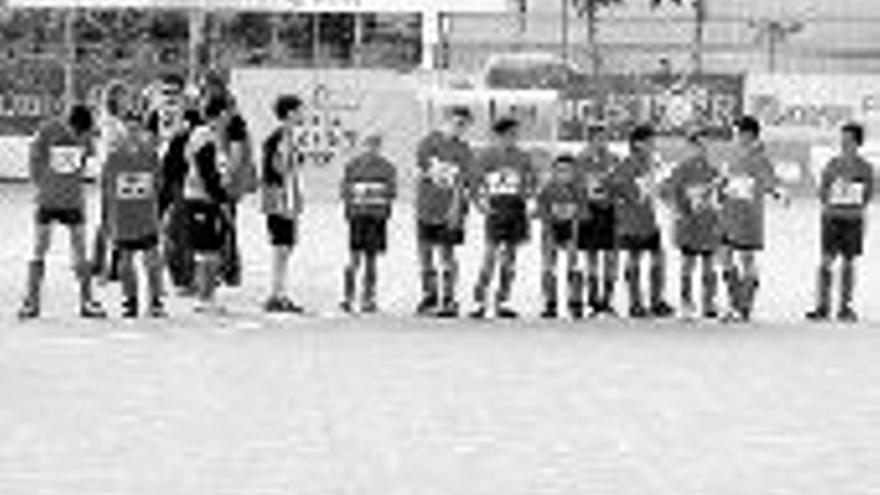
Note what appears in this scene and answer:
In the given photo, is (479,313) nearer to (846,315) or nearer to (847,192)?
(846,315)

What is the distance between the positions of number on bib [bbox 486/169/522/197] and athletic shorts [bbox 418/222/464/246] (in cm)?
41

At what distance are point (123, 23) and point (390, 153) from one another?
21.1 meters

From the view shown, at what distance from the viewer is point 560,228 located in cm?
1897

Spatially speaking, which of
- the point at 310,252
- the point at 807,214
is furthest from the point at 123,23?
the point at 310,252

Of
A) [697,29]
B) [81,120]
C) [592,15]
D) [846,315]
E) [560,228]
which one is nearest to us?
[81,120]

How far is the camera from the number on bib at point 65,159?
18312mm

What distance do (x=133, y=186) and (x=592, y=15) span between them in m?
34.1

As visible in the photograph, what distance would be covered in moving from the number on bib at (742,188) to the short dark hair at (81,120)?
4.75m

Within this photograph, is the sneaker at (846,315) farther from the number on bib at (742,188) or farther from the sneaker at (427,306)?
the sneaker at (427,306)

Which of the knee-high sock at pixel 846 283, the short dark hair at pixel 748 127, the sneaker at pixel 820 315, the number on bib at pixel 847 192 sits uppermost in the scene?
the short dark hair at pixel 748 127

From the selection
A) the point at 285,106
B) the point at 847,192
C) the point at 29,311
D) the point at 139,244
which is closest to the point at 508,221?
the point at 285,106

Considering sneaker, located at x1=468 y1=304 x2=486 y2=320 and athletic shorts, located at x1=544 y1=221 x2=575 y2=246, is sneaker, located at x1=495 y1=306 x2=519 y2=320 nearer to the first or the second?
sneaker, located at x1=468 y1=304 x2=486 y2=320

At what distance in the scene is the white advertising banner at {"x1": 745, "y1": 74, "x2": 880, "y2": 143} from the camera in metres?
39.1

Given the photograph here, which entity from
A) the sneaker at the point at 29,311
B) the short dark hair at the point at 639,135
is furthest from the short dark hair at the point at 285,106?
the short dark hair at the point at 639,135
